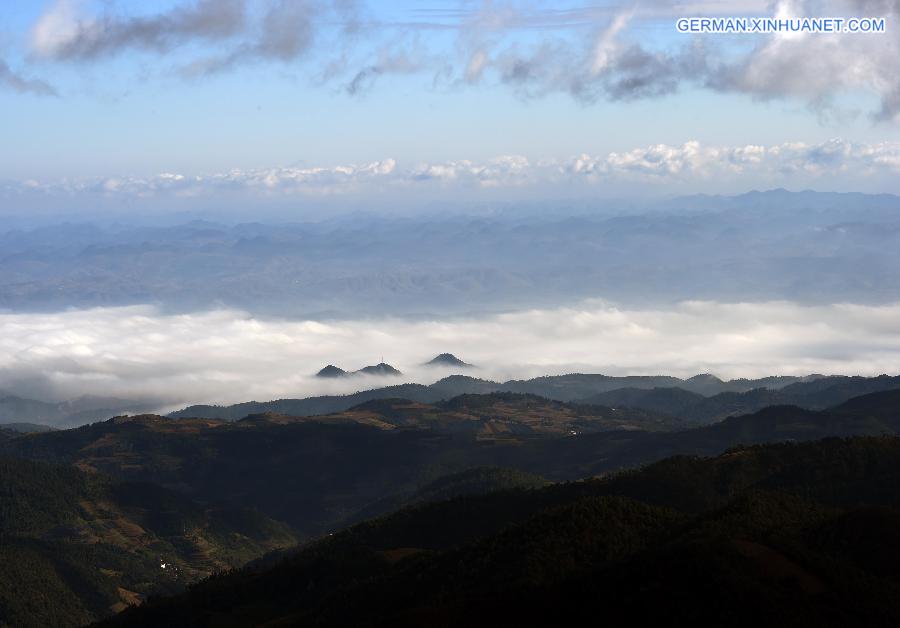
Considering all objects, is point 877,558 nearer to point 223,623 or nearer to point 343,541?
point 223,623

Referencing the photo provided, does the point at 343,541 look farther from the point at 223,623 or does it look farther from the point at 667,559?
the point at 667,559

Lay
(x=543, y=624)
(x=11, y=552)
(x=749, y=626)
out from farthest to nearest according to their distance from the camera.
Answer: (x=11, y=552), (x=543, y=624), (x=749, y=626)

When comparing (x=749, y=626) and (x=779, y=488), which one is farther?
(x=779, y=488)

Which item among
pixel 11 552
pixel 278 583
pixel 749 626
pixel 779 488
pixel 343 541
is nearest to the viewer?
pixel 749 626

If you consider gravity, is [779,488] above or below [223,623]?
above

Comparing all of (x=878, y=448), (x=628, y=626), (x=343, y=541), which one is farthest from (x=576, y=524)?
(x=878, y=448)

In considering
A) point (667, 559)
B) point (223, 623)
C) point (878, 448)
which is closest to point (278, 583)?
point (223, 623)
